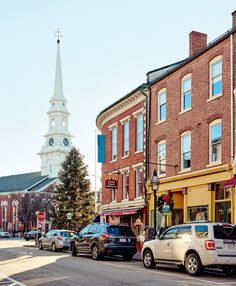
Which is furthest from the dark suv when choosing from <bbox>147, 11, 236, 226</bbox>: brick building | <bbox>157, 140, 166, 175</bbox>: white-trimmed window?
<bbox>157, 140, 166, 175</bbox>: white-trimmed window

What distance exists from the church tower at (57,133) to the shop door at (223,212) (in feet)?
293

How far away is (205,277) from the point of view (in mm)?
15680

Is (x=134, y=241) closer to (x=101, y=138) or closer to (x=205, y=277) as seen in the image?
(x=205, y=277)

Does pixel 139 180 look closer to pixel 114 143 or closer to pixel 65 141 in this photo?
pixel 114 143

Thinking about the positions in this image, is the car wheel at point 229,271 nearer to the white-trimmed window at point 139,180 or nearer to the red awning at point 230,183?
the red awning at point 230,183

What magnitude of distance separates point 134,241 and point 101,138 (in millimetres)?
17746

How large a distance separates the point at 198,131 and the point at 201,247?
1145 cm

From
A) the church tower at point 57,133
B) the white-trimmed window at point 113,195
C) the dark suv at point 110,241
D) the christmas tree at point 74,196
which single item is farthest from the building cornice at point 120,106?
the church tower at point 57,133

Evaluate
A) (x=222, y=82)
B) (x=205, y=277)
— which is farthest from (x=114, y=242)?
(x=222, y=82)

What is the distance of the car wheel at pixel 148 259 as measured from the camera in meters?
18.5

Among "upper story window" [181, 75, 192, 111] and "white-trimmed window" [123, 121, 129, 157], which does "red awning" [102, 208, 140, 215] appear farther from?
"upper story window" [181, 75, 192, 111]

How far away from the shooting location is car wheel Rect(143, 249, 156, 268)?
18.5 meters

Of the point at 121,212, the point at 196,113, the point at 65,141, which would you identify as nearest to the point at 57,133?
the point at 65,141

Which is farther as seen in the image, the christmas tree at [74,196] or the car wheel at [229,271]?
the christmas tree at [74,196]
